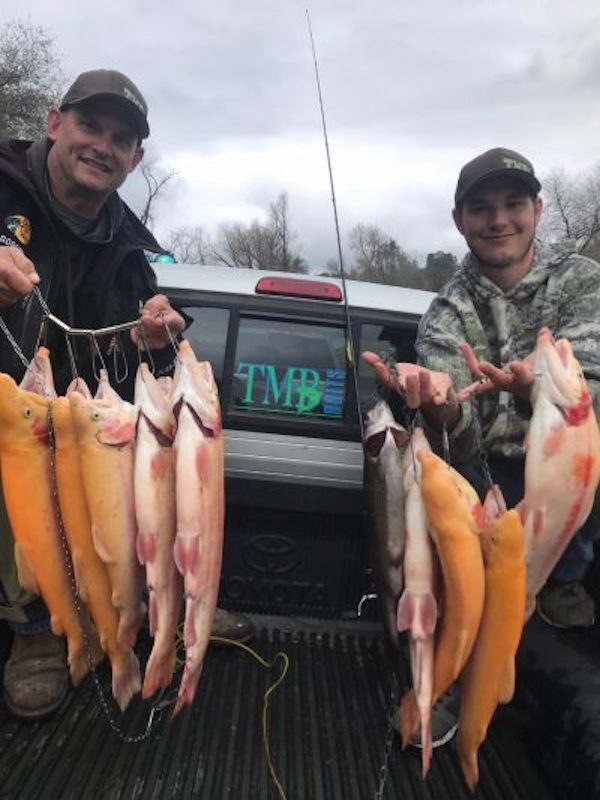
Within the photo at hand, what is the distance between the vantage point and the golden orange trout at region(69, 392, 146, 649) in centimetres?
205

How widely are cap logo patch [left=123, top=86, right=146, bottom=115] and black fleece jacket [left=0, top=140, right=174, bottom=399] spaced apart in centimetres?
48

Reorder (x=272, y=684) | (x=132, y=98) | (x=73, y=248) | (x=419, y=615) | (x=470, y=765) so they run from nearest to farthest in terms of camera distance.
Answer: (x=419, y=615), (x=470, y=765), (x=272, y=684), (x=132, y=98), (x=73, y=248)

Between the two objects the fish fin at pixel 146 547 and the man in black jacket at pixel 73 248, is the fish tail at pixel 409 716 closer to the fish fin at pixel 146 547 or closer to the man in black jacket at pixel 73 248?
the fish fin at pixel 146 547

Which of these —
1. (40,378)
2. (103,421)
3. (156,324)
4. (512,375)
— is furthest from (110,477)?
(512,375)

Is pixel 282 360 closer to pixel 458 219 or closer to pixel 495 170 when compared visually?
pixel 458 219

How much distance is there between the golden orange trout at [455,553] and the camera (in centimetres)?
182

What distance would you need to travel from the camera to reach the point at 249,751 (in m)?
2.50

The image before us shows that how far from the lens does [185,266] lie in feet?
13.4

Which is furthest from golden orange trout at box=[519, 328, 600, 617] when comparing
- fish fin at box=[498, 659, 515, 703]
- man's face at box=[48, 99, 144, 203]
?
man's face at box=[48, 99, 144, 203]

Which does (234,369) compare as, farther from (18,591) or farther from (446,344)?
(18,591)

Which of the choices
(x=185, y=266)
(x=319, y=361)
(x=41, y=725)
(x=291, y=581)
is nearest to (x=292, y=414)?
(x=319, y=361)

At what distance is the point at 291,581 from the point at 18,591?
4.49 feet

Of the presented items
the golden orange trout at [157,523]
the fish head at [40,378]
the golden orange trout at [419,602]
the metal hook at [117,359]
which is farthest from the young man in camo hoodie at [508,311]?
the fish head at [40,378]

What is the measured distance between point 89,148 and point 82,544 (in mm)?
1993
